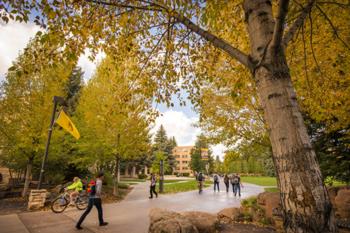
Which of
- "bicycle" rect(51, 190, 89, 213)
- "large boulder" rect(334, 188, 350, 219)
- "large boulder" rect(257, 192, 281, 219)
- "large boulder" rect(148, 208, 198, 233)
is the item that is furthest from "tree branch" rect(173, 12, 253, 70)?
"bicycle" rect(51, 190, 89, 213)

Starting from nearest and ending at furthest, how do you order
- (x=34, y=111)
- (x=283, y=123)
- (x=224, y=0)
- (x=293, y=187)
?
(x=293, y=187) → (x=283, y=123) → (x=224, y=0) → (x=34, y=111)

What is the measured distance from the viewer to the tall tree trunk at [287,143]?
1.83 metres

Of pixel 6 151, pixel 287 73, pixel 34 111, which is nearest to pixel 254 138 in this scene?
pixel 287 73

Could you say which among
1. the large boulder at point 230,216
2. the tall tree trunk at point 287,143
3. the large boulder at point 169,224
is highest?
the tall tree trunk at point 287,143

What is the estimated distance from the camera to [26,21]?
2924 millimetres

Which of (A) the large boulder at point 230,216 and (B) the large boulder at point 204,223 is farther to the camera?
(A) the large boulder at point 230,216

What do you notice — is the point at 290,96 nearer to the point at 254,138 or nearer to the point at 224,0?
the point at 224,0

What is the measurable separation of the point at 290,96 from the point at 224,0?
2.88m

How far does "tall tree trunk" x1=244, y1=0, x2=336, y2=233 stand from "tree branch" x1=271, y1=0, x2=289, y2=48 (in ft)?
0.23

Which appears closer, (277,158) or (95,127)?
(277,158)

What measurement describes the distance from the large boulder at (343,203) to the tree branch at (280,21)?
6.50m

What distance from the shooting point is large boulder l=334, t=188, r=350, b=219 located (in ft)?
19.7

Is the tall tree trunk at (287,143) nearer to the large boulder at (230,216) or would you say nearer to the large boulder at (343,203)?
the large boulder at (343,203)

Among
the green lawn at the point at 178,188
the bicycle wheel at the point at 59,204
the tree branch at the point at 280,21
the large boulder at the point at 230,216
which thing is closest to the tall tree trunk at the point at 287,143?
the tree branch at the point at 280,21
